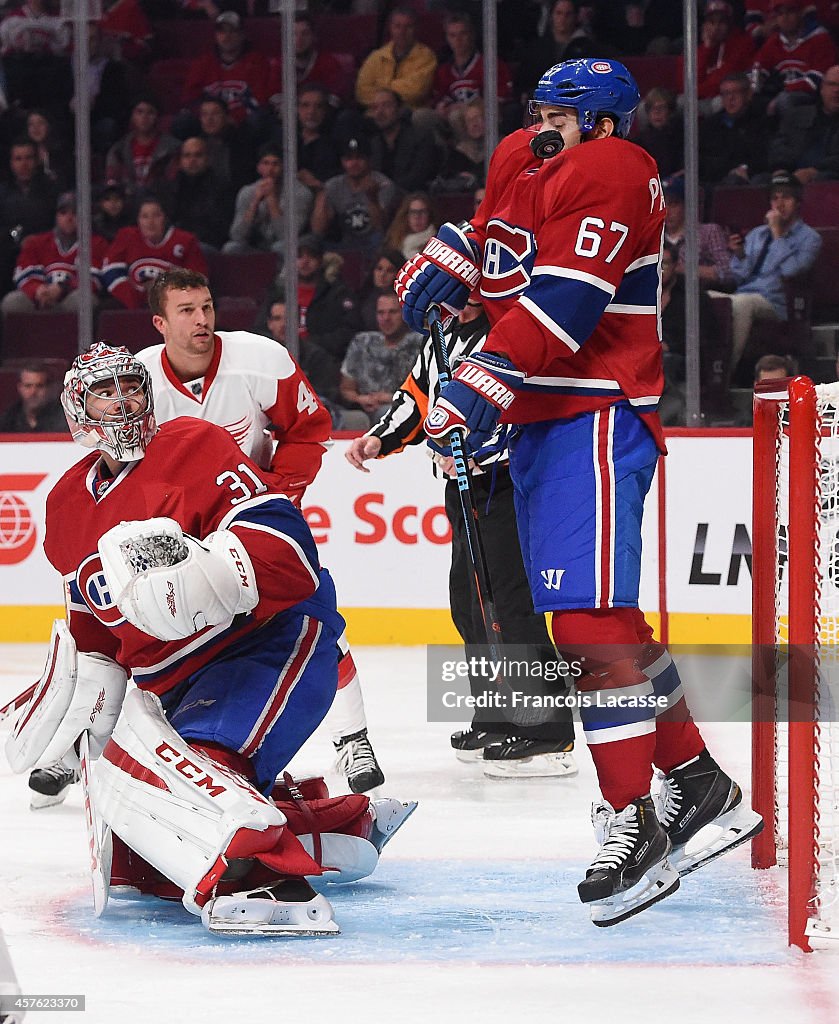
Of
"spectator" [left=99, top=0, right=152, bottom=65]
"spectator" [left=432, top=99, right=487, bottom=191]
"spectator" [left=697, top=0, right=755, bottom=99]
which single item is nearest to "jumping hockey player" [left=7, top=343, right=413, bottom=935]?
"spectator" [left=432, top=99, right=487, bottom=191]

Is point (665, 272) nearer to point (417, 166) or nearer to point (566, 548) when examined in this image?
point (417, 166)

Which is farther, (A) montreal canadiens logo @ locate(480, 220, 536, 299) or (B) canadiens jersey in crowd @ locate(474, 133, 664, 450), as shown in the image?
(A) montreal canadiens logo @ locate(480, 220, 536, 299)

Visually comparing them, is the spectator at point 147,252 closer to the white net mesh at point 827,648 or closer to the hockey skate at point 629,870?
the white net mesh at point 827,648

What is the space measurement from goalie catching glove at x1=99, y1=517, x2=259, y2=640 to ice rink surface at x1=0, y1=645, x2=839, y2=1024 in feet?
1.56

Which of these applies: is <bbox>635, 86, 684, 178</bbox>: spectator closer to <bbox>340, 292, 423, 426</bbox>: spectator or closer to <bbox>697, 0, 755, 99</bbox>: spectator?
<bbox>697, 0, 755, 99</bbox>: spectator

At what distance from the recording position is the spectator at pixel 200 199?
251 inches

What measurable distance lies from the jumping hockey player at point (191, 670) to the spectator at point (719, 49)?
3.66m

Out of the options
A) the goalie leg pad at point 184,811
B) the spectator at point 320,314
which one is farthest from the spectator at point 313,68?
the goalie leg pad at point 184,811

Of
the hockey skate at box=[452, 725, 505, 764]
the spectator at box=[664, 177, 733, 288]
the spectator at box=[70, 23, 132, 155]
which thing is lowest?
the hockey skate at box=[452, 725, 505, 764]

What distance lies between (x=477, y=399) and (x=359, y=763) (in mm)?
1369

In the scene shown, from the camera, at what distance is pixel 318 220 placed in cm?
610

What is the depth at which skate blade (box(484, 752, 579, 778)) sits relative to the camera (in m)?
3.76

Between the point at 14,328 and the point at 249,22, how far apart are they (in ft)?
4.88

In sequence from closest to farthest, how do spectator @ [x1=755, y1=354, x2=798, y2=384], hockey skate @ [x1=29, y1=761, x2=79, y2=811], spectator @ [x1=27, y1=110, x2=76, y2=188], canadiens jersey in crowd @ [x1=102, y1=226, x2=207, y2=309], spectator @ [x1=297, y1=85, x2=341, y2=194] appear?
hockey skate @ [x1=29, y1=761, x2=79, y2=811] < spectator @ [x1=755, y1=354, x2=798, y2=384] < spectator @ [x1=297, y1=85, x2=341, y2=194] < canadiens jersey in crowd @ [x1=102, y1=226, x2=207, y2=309] < spectator @ [x1=27, y1=110, x2=76, y2=188]
